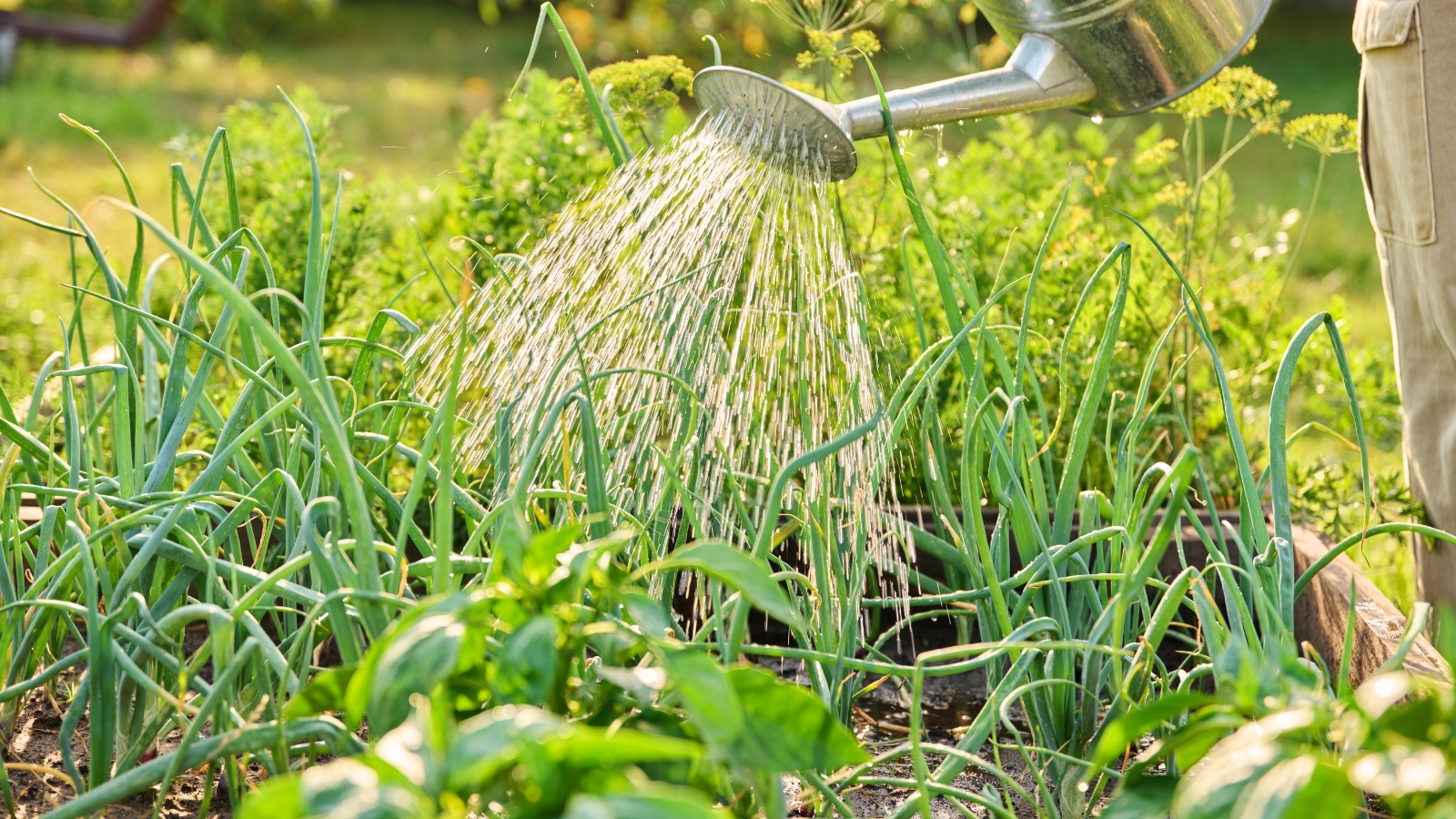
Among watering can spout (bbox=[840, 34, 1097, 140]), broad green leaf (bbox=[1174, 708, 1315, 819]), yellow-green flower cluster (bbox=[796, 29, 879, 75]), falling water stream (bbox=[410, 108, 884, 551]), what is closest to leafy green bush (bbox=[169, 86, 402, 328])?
falling water stream (bbox=[410, 108, 884, 551])

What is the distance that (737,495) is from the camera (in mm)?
1155

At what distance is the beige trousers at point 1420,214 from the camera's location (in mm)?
1318

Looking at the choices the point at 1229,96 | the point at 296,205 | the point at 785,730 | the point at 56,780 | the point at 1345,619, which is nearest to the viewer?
the point at 785,730

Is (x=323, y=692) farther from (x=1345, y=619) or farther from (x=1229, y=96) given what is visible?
(x=1229, y=96)

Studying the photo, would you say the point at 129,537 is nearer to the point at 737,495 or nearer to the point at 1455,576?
the point at 737,495

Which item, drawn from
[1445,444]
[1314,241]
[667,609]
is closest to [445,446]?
[667,609]

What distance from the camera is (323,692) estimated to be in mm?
761

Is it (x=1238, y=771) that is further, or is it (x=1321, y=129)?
(x=1321, y=129)

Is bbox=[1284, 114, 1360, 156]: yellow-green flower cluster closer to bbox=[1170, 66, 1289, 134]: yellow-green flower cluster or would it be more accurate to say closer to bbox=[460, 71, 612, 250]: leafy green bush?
bbox=[1170, 66, 1289, 134]: yellow-green flower cluster

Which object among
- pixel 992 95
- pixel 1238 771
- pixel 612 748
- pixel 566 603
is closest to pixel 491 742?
pixel 612 748

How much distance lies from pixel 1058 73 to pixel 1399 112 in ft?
1.26

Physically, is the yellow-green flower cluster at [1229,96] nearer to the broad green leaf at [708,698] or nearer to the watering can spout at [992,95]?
the watering can spout at [992,95]

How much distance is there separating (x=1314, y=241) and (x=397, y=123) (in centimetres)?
397

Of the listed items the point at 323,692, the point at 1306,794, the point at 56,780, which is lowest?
the point at 56,780
